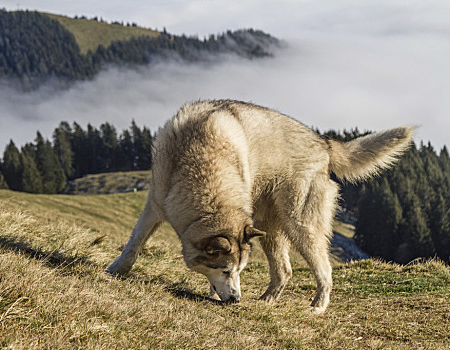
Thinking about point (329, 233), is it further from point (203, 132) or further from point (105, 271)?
point (105, 271)

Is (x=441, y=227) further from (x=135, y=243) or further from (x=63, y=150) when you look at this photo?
(x=63, y=150)

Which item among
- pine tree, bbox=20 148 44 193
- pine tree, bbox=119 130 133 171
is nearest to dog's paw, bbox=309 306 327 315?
pine tree, bbox=20 148 44 193

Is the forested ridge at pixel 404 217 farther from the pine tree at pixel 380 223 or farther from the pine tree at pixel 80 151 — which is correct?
the pine tree at pixel 80 151

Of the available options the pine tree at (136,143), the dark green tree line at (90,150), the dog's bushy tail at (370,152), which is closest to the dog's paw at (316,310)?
the dog's bushy tail at (370,152)

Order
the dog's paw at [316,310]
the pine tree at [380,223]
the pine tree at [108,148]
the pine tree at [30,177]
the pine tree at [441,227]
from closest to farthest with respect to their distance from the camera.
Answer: the dog's paw at [316,310] → the pine tree at [441,227] → the pine tree at [380,223] → the pine tree at [30,177] → the pine tree at [108,148]

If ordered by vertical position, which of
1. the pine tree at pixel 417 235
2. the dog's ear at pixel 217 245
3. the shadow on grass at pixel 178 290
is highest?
the dog's ear at pixel 217 245

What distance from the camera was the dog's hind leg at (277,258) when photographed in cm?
730

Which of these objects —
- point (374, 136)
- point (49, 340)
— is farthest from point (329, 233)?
point (49, 340)

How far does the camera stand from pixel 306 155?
691 centimetres

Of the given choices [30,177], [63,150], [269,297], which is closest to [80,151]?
[63,150]

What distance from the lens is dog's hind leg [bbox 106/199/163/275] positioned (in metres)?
6.58

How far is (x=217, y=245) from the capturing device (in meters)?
5.46

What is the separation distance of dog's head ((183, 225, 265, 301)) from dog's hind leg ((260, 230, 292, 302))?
149cm

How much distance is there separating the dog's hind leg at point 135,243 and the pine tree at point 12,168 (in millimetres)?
96256
